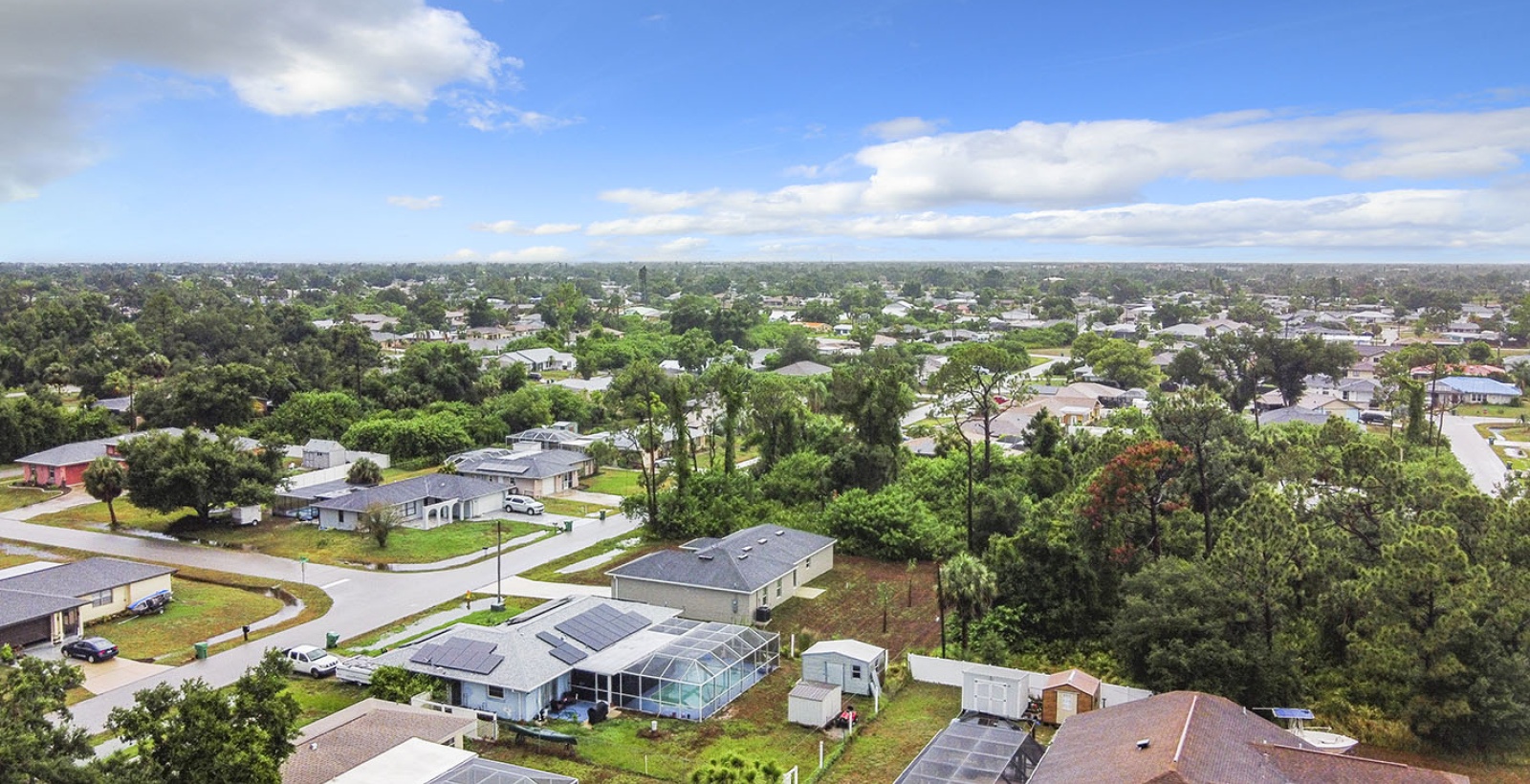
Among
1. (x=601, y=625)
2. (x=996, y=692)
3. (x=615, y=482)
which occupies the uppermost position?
(x=601, y=625)

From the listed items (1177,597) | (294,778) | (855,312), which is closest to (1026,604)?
(1177,597)

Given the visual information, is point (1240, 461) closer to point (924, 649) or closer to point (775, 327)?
point (924, 649)

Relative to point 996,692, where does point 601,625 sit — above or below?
above

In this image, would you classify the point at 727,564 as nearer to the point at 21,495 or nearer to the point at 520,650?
the point at 520,650

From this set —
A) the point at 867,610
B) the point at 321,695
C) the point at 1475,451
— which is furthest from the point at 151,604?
the point at 1475,451

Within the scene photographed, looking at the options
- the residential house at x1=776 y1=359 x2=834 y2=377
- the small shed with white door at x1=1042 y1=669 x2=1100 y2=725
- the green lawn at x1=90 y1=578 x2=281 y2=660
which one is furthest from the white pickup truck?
the residential house at x1=776 y1=359 x2=834 y2=377

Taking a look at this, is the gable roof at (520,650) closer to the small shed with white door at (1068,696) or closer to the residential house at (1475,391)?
the small shed with white door at (1068,696)
